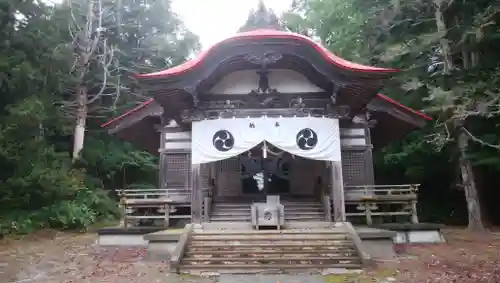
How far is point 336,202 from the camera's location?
11195 mm

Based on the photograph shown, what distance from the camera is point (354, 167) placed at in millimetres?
13820

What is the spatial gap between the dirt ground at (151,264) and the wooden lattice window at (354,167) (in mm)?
3069

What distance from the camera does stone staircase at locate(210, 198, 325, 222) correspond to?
505 inches

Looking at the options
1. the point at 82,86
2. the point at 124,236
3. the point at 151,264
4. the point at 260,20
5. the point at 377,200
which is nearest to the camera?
the point at 151,264

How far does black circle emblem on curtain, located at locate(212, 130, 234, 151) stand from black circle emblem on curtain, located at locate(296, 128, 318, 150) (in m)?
1.93

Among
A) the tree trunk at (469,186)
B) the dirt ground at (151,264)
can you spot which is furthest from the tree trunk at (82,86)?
the tree trunk at (469,186)

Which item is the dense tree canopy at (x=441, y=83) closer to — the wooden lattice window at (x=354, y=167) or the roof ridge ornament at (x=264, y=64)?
the wooden lattice window at (x=354, y=167)

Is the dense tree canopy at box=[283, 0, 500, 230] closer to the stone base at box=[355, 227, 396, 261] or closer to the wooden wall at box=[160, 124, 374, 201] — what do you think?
the wooden wall at box=[160, 124, 374, 201]

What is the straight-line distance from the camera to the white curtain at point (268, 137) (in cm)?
1137

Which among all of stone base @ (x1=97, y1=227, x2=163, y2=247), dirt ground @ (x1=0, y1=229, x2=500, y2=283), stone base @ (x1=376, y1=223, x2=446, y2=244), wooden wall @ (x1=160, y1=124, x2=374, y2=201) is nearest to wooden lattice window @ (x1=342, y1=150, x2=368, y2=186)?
wooden wall @ (x1=160, y1=124, x2=374, y2=201)

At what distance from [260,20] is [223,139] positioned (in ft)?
17.0

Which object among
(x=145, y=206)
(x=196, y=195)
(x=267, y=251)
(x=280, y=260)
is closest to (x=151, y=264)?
(x=196, y=195)

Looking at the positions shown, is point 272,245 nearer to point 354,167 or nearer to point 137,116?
point 354,167

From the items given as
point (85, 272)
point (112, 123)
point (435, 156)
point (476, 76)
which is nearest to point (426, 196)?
point (435, 156)
